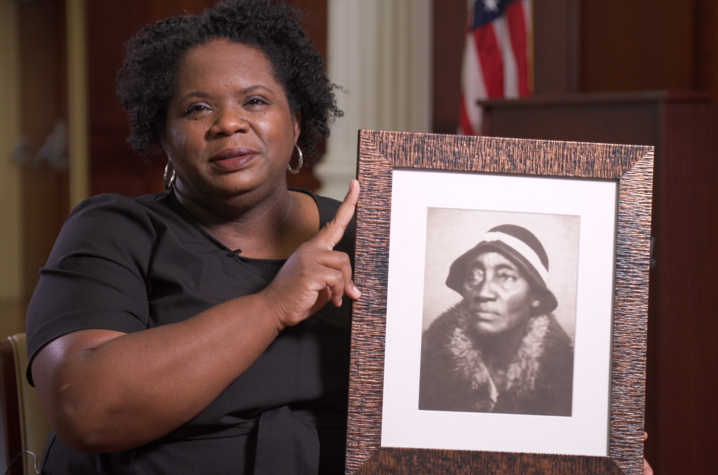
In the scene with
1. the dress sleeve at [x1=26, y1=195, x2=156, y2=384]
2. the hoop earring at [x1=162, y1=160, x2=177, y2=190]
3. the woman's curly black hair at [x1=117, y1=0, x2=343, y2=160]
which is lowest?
the dress sleeve at [x1=26, y1=195, x2=156, y2=384]

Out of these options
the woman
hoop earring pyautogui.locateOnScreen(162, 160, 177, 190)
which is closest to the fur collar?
the woman

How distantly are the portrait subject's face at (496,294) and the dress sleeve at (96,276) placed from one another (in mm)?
551

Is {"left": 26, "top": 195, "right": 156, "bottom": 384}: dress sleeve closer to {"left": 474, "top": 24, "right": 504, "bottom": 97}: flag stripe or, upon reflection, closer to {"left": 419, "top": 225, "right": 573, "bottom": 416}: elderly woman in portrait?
{"left": 419, "top": 225, "right": 573, "bottom": 416}: elderly woman in portrait

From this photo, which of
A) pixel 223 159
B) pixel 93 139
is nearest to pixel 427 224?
pixel 223 159

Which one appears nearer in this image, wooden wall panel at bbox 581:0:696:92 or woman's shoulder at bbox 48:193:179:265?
woman's shoulder at bbox 48:193:179:265

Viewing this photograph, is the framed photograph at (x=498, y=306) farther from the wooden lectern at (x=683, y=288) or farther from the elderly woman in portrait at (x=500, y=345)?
the wooden lectern at (x=683, y=288)

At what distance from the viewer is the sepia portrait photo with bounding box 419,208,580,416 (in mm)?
906

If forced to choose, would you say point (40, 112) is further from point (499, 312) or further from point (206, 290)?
point (499, 312)

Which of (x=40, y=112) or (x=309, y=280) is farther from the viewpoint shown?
(x=40, y=112)

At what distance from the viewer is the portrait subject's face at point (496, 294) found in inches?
35.9

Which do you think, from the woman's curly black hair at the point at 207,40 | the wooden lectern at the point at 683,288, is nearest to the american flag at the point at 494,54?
the wooden lectern at the point at 683,288

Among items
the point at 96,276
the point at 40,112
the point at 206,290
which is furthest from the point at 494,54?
Result: the point at 40,112

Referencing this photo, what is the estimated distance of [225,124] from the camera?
1094 millimetres

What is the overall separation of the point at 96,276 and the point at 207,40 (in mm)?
502
